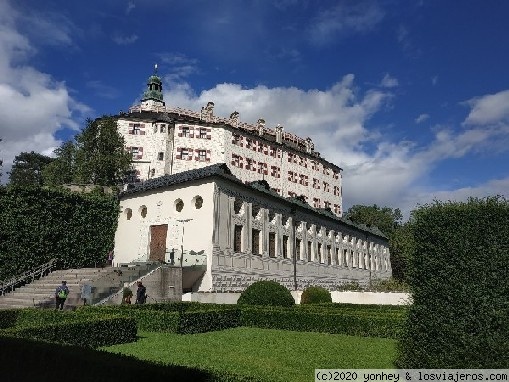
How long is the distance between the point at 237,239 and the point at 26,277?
15.0m

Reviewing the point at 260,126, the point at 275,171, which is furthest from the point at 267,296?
the point at 260,126

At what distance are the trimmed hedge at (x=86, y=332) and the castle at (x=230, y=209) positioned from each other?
14954 mm

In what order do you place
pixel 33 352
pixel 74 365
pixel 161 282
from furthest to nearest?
1. pixel 161 282
2. pixel 33 352
3. pixel 74 365

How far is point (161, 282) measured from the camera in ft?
88.2

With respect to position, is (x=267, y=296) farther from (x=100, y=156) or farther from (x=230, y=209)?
(x=100, y=156)

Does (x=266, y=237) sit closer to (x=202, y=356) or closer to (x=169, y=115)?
(x=202, y=356)

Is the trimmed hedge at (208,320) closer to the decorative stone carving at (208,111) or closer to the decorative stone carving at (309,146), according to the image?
the decorative stone carving at (208,111)

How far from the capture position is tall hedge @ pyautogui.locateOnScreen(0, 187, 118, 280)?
2788cm

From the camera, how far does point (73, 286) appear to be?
24453 millimetres

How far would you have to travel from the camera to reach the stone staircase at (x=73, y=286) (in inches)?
902

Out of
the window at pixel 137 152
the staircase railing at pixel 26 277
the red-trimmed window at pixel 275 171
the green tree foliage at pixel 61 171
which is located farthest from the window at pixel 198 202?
the red-trimmed window at pixel 275 171

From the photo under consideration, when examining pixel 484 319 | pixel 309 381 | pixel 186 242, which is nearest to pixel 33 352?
pixel 309 381

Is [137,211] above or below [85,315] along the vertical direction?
above

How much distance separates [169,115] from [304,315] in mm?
47311
